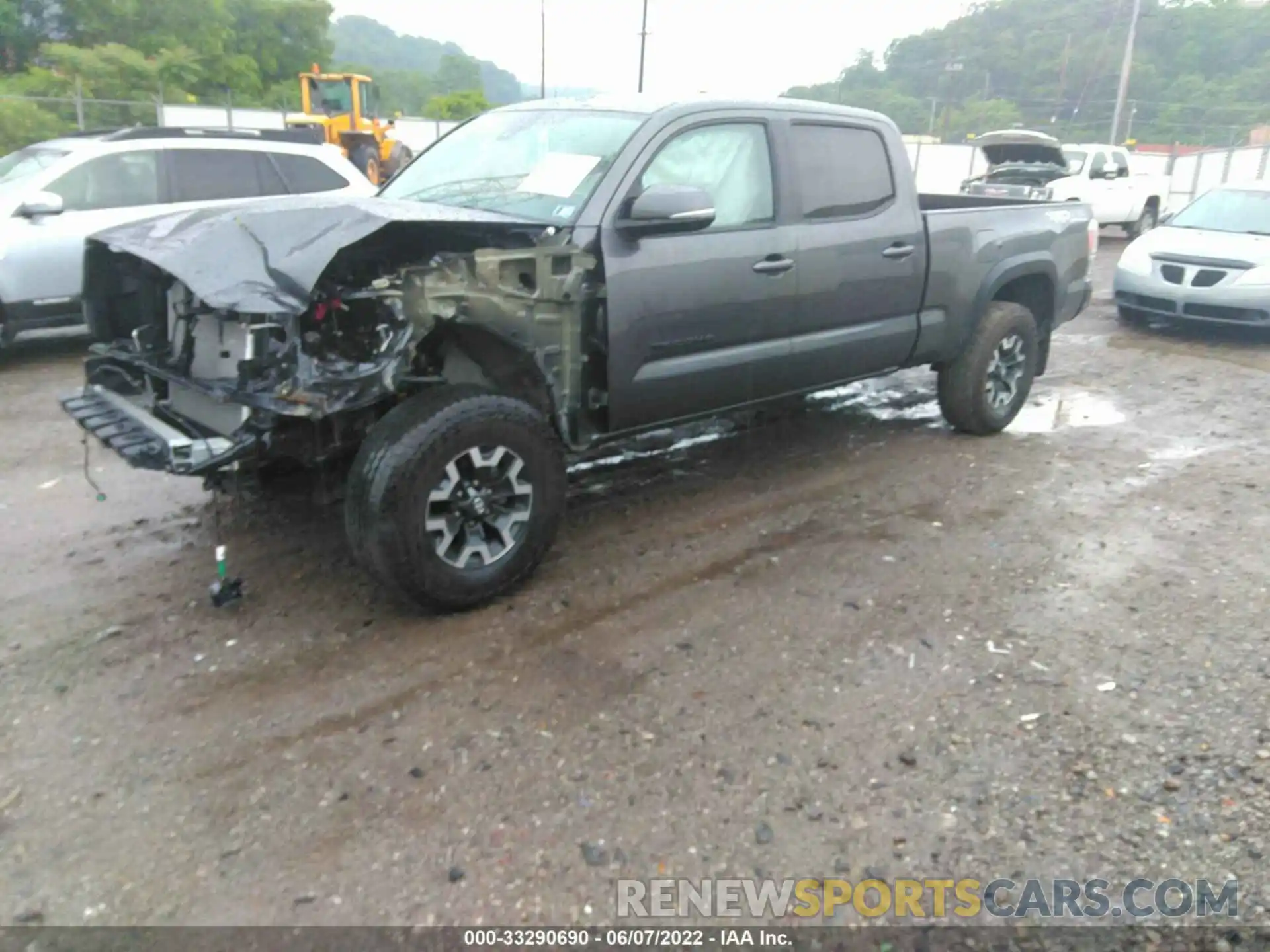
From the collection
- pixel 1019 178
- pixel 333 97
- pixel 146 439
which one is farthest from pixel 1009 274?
pixel 333 97

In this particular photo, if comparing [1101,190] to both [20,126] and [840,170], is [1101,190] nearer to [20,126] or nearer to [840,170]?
[840,170]

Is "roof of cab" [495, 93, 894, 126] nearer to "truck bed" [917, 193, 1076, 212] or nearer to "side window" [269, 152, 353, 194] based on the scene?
"truck bed" [917, 193, 1076, 212]

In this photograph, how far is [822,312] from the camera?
5.05 m

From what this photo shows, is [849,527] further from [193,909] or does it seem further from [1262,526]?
[193,909]

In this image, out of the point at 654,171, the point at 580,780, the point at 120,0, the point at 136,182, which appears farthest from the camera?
the point at 120,0

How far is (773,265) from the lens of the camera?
15.5 ft

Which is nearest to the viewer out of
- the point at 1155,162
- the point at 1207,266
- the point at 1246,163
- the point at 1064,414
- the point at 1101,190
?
the point at 1064,414

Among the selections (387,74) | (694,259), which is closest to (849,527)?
(694,259)

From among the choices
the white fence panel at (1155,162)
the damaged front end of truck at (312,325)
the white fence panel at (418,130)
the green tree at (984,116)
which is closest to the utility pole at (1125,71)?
the white fence panel at (1155,162)

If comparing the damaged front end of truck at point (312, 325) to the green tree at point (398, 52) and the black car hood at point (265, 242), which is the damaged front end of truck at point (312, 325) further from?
the green tree at point (398, 52)

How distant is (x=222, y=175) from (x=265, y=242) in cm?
571

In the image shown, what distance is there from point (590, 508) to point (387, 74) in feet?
212

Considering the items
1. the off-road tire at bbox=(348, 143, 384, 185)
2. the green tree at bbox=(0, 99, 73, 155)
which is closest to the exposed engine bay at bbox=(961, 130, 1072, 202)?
the off-road tire at bbox=(348, 143, 384, 185)

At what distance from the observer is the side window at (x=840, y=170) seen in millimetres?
4930
